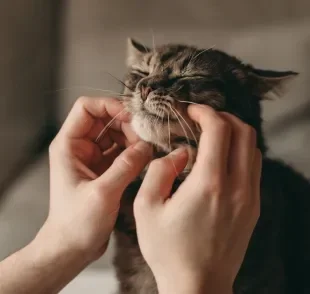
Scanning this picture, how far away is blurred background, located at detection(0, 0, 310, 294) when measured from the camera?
0.94 meters

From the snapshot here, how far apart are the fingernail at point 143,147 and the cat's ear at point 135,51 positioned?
0.20 m

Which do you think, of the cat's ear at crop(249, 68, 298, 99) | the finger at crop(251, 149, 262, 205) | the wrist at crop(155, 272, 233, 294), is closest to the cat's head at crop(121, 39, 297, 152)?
the cat's ear at crop(249, 68, 298, 99)

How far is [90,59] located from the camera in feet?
3.30

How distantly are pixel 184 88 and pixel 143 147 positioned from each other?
12 cm

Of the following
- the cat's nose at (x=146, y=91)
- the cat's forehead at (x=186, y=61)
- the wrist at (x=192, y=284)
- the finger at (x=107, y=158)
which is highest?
the cat's forehead at (x=186, y=61)

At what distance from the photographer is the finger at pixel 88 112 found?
794 millimetres

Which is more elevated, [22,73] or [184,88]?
[184,88]

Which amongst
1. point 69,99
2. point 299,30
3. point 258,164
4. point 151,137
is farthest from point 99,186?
point 299,30

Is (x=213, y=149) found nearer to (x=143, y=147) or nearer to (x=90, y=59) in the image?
(x=143, y=147)

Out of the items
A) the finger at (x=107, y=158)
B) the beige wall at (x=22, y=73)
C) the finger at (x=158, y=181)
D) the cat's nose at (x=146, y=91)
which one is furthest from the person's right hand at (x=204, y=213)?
the beige wall at (x=22, y=73)

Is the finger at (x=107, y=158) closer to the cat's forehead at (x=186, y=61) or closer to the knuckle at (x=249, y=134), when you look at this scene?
the cat's forehead at (x=186, y=61)

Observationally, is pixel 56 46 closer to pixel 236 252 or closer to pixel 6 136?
pixel 6 136

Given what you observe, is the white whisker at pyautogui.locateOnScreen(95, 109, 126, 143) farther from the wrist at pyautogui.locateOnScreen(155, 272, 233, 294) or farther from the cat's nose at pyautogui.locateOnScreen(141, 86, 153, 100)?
the wrist at pyautogui.locateOnScreen(155, 272, 233, 294)

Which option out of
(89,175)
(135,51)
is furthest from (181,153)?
(135,51)
